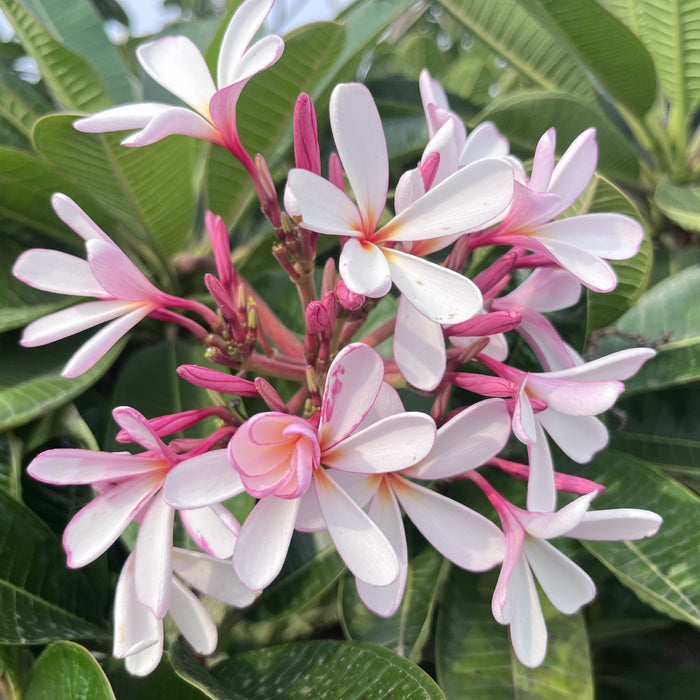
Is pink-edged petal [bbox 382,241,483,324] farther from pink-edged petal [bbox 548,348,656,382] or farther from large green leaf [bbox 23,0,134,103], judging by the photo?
large green leaf [bbox 23,0,134,103]

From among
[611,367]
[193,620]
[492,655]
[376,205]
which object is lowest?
[492,655]

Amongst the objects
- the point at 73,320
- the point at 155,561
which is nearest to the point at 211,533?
the point at 155,561

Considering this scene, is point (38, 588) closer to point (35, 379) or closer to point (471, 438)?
point (35, 379)

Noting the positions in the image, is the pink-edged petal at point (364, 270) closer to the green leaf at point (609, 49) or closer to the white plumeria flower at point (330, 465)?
the white plumeria flower at point (330, 465)

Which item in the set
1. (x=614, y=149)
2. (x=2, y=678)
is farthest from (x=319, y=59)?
(x=2, y=678)

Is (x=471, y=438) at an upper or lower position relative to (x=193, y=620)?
upper

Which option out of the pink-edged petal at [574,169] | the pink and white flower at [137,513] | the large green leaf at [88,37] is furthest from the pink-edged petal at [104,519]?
the large green leaf at [88,37]
